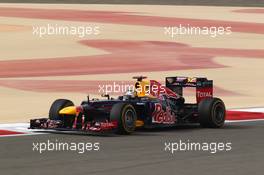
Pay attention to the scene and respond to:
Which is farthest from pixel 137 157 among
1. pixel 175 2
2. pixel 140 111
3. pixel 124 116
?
pixel 175 2

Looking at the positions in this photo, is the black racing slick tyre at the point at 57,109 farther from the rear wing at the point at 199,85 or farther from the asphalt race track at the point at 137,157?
the rear wing at the point at 199,85

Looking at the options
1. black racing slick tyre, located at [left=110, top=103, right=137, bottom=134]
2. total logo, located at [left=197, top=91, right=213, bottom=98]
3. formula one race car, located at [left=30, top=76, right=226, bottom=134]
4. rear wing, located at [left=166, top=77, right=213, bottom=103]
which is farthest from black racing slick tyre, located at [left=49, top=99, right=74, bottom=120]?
total logo, located at [left=197, top=91, right=213, bottom=98]

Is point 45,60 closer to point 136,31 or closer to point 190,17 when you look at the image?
point 136,31

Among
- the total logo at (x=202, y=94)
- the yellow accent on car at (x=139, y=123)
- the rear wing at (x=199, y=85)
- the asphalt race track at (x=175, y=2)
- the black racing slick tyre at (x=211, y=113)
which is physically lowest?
the yellow accent on car at (x=139, y=123)

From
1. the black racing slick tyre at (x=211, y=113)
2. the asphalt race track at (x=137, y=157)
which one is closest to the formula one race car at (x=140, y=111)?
the black racing slick tyre at (x=211, y=113)

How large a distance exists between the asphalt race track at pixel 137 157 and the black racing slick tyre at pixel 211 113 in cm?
84

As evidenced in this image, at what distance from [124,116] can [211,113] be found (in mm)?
2236

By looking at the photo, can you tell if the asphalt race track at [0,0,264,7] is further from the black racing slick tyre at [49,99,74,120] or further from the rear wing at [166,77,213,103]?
the black racing slick tyre at [49,99,74,120]

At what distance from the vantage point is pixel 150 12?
57.7 m

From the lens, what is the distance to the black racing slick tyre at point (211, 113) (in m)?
17.6

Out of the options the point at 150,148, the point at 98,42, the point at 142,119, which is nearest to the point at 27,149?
the point at 150,148

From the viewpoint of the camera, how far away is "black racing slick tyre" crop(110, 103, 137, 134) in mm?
16078

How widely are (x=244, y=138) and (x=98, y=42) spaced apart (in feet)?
88.5

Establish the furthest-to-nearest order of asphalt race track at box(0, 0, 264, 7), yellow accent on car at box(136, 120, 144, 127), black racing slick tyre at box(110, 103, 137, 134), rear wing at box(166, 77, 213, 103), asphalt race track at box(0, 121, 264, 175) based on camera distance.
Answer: asphalt race track at box(0, 0, 264, 7), rear wing at box(166, 77, 213, 103), yellow accent on car at box(136, 120, 144, 127), black racing slick tyre at box(110, 103, 137, 134), asphalt race track at box(0, 121, 264, 175)
